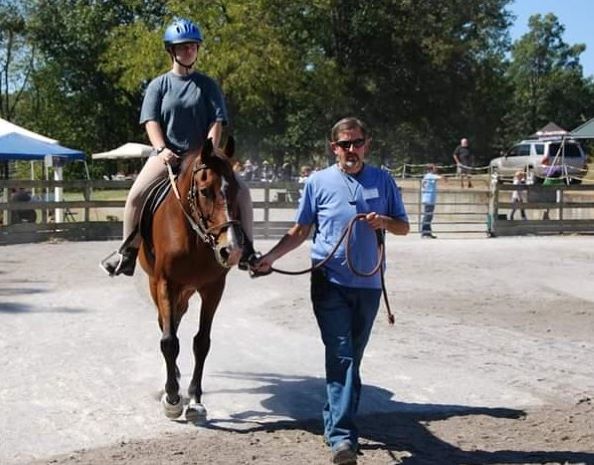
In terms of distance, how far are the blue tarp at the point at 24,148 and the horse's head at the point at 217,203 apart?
635 inches

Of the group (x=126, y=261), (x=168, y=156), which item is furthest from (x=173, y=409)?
(x=168, y=156)

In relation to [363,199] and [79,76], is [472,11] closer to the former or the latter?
[79,76]

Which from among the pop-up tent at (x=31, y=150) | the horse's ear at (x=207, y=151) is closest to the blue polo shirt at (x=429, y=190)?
the pop-up tent at (x=31, y=150)

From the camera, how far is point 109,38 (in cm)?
4062

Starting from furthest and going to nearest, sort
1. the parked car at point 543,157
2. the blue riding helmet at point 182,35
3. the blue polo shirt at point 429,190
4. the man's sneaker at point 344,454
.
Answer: the parked car at point 543,157
the blue polo shirt at point 429,190
the blue riding helmet at point 182,35
the man's sneaker at point 344,454

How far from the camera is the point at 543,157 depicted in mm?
36281

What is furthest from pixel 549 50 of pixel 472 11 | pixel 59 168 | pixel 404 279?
pixel 404 279

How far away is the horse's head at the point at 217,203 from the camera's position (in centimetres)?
513

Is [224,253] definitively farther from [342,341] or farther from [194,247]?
[342,341]

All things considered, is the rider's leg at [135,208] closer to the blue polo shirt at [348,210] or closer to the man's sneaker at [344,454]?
the blue polo shirt at [348,210]

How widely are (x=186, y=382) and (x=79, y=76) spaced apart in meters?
43.2

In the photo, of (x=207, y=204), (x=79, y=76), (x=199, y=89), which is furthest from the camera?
(x=79, y=76)

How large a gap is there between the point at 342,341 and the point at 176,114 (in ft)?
7.24

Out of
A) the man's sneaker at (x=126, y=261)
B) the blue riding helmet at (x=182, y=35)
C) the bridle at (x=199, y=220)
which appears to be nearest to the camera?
the bridle at (x=199, y=220)
